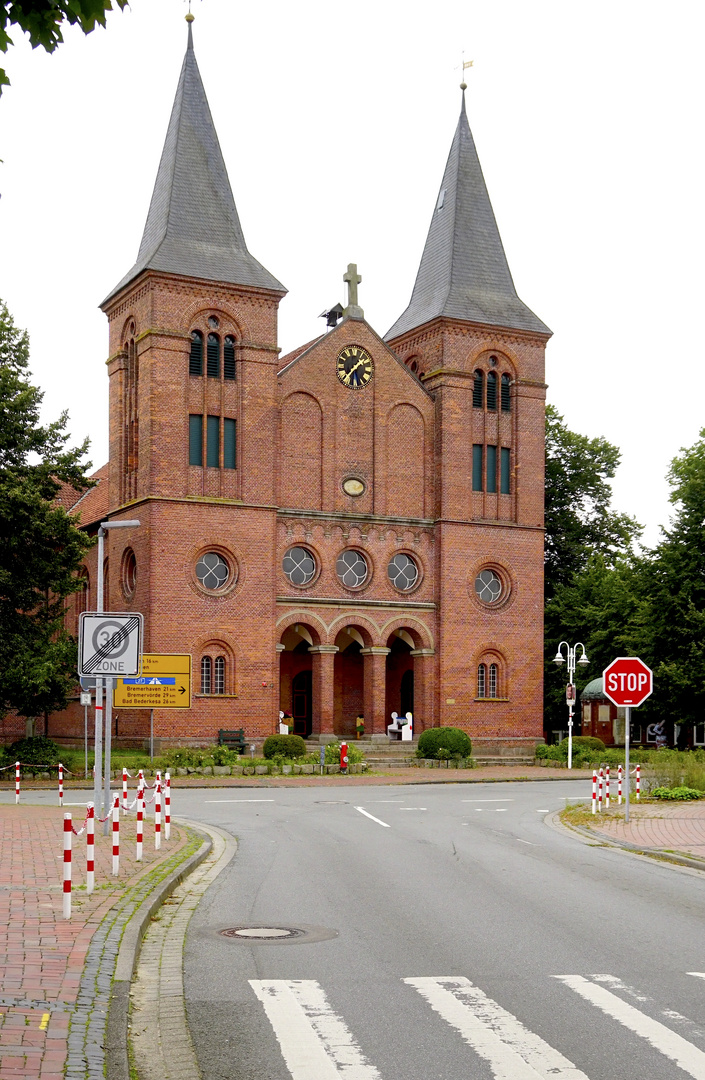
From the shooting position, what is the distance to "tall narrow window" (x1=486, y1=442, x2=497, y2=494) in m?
49.7

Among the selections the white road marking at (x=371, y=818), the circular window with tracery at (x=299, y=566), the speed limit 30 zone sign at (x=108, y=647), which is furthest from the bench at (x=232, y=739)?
the speed limit 30 zone sign at (x=108, y=647)

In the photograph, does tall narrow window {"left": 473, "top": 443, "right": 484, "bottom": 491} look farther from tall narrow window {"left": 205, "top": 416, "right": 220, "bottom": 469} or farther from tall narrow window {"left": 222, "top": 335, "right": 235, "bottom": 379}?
tall narrow window {"left": 205, "top": 416, "right": 220, "bottom": 469}

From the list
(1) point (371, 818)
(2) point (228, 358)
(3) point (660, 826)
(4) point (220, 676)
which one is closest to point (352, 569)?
(4) point (220, 676)

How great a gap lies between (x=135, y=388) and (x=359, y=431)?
8108 mm

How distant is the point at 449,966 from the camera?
966 centimetres

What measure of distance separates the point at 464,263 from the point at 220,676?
18639 millimetres

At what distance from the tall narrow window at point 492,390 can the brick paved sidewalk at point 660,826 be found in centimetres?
2433

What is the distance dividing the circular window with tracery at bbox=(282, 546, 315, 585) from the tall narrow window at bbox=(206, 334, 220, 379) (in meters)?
6.63

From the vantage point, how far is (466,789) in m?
34.5

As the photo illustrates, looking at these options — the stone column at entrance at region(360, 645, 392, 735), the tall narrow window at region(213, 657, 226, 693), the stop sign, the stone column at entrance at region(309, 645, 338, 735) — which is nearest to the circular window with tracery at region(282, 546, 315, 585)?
the stone column at entrance at region(309, 645, 338, 735)

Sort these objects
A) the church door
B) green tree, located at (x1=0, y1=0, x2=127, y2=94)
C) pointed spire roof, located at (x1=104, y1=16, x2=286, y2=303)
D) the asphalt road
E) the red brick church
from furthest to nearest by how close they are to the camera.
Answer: the church door → pointed spire roof, located at (x1=104, y1=16, x2=286, y2=303) → the red brick church → the asphalt road → green tree, located at (x1=0, y1=0, x2=127, y2=94)

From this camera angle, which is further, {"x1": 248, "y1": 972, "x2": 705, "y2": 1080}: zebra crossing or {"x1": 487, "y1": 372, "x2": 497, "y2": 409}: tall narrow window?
{"x1": 487, "y1": 372, "x2": 497, "y2": 409}: tall narrow window

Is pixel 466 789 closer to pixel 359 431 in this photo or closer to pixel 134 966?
pixel 359 431

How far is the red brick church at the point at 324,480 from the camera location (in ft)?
144
